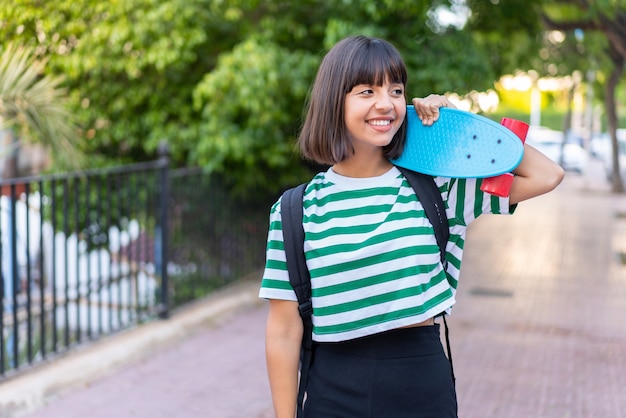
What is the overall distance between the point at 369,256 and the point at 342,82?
43 centimetres

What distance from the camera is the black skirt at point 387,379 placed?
2.05 m

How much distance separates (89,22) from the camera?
Answer: 8039mm

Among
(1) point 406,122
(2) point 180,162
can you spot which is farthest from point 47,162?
(1) point 406,122

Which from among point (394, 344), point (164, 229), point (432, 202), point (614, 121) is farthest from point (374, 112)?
point (614, 121)

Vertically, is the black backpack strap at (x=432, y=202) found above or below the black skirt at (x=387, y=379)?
above

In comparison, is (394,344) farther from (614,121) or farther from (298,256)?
(614,121)

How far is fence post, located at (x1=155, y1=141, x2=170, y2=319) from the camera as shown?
7172 mm

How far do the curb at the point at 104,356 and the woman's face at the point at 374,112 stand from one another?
11.7ft

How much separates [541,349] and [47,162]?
6.15 meters

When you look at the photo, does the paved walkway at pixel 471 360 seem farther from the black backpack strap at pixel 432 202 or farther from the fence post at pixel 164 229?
the black backpack strap at pixel 432 202

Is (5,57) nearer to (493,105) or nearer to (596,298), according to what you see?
(493,105)

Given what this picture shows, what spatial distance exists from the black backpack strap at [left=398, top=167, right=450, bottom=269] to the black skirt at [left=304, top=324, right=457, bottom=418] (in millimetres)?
228

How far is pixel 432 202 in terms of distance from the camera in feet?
6.86

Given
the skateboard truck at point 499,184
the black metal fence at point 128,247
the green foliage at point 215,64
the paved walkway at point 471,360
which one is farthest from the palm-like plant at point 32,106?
the skateboard truck at point 499,184
